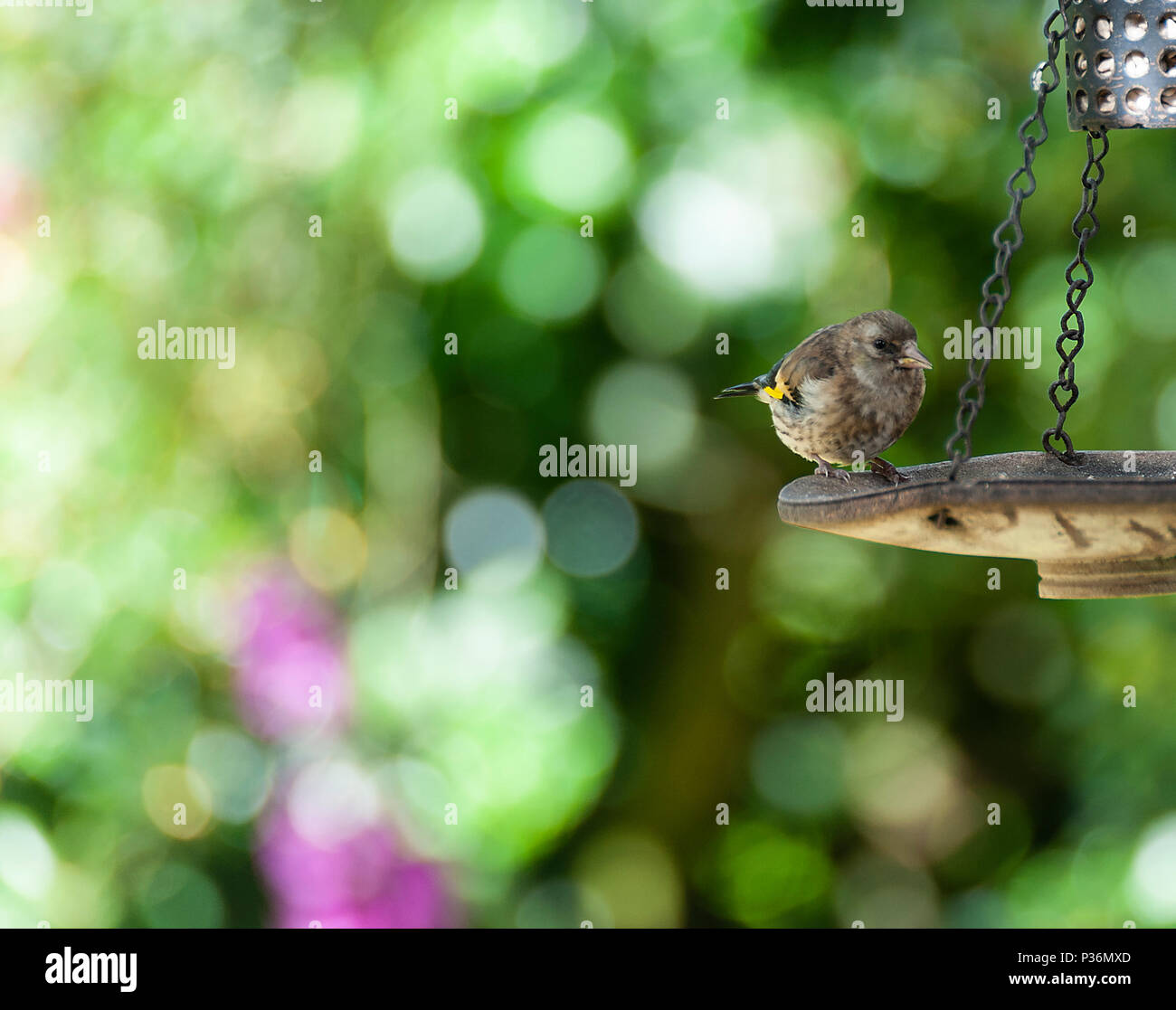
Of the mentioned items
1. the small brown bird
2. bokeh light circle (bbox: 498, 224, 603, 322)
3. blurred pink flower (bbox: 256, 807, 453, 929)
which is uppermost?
bokeh light circle (bbox: 498, 224, 603, 322)

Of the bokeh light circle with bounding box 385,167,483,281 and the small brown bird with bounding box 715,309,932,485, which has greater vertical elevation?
the bokeh light circle with bounding box 385,167,483,281

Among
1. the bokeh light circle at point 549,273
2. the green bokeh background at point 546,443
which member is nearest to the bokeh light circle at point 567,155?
the green bokeh background at point 546,443

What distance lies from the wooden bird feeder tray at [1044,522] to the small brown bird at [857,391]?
23.2 inches

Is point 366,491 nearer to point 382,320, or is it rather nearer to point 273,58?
point 382,320

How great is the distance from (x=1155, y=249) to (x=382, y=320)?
2220mm

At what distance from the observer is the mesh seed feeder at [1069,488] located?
1172 mm

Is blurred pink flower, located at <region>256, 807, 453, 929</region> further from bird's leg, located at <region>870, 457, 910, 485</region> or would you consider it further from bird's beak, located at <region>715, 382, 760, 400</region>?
bird's leg, located at <region>870, 457, 910, 485</region>

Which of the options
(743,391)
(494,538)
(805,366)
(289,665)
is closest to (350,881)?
(289,665)

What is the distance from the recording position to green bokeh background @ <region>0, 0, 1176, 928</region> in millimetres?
3209

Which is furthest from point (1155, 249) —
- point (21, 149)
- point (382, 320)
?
point (21, 149)

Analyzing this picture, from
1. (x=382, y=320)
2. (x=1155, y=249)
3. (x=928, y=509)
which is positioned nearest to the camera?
(x=928, y=509)

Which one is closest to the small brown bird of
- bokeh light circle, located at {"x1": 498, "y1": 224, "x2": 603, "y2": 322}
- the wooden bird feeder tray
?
the wooden bird feeder tray

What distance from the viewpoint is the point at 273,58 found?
3.29 metres

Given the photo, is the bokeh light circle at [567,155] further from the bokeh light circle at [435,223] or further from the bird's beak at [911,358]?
the bird's beak at [911,358]
